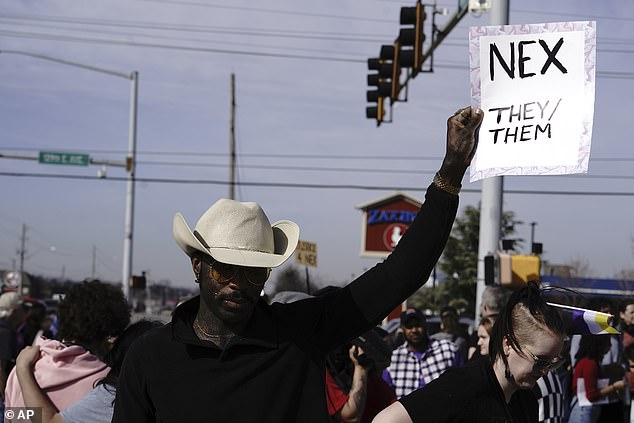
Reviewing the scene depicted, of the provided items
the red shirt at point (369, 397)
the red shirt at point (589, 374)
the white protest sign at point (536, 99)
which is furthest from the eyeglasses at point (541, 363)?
the red shirt at point (589, 374)

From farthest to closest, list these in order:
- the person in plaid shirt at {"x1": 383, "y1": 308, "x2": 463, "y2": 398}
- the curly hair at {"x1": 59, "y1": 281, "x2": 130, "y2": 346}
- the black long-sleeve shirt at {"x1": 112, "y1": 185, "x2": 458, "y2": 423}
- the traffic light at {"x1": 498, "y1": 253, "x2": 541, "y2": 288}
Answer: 1. the traffic light at {"x1": 498, "y1": 253, "x2": 541, "y2": 288}
2. the person in plaid shirt at {"x1": 383, "y1": 308, "x2": 463, "y2": 398}
3. the curly hair at {"x1": 59, "y1": 281, "x2": 130, "y2": 346}
4. the black long-sleeve shirt at {"x1": 112, "y1": 185, "x2": 458, "y2": 423}

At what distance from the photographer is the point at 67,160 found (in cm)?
2483

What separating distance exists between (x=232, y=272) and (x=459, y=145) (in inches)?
31.6

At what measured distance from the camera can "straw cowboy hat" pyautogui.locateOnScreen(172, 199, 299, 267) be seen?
9.54 feet

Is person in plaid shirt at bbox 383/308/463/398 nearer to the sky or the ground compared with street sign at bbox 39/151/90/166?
nearer to the ground

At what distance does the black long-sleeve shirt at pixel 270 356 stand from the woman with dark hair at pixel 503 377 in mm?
474

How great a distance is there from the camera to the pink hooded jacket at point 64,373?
4621mm

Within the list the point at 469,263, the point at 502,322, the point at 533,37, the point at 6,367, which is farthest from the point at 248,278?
the point at 469,263

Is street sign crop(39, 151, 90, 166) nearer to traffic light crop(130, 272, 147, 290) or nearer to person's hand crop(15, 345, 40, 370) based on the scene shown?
traffic light crop(130, 272, 147, 290)

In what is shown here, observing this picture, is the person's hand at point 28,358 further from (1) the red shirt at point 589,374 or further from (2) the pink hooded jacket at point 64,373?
(1) the red shirt at point 589,374

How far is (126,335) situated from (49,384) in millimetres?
482

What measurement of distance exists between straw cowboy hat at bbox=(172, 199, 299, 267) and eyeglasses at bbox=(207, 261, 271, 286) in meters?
0.03

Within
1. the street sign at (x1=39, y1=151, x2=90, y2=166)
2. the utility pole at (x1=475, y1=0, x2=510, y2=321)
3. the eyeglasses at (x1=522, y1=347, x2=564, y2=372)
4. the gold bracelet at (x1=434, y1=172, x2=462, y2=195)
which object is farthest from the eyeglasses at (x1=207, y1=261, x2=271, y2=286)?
the street sign at (x1=39, y1=151, x2=90, y2=166)

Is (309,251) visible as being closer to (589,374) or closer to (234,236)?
(589,374)
